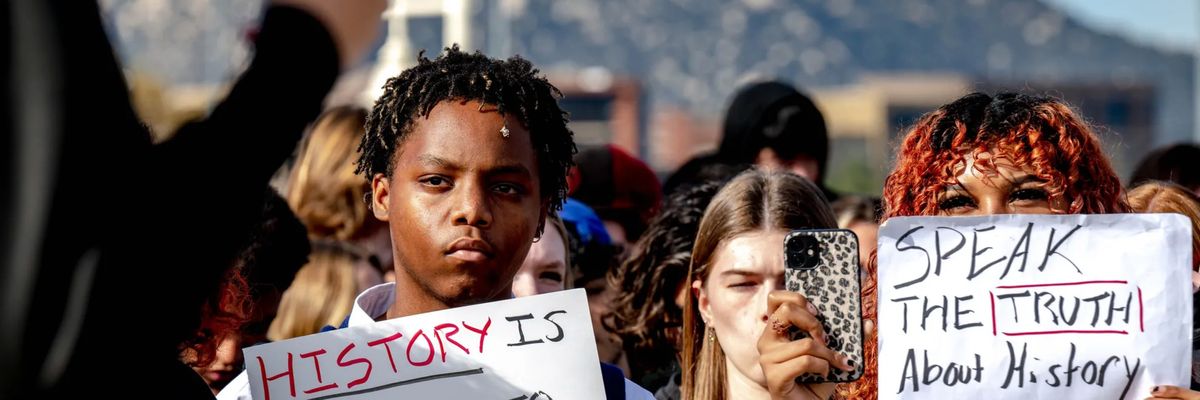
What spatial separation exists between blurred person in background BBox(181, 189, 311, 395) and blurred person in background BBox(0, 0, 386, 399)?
1235 millimetres

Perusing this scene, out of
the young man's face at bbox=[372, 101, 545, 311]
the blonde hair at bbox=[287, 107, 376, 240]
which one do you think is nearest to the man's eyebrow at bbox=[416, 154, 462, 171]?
the young man's face at bbox=[372, 101, 545, 311]

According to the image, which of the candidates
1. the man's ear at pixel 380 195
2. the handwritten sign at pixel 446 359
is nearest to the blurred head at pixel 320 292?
the man's ear at pixel 380 195

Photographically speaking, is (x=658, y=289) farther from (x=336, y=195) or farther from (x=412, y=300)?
(x=412, y=300)

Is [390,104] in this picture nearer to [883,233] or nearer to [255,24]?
[883,233]

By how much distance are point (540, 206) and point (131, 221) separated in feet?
4.87

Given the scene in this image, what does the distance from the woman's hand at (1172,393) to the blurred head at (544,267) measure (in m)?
2.01

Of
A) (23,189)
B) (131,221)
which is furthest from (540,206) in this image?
(23,189)

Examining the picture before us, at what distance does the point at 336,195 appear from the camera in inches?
222

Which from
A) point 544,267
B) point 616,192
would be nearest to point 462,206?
point 544,267

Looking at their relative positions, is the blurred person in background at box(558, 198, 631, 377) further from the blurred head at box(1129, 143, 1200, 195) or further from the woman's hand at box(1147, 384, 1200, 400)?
the woman's hand at box(1147, 384, 1200, 400)

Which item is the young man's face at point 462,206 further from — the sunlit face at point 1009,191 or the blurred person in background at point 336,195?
the blurred person in background at point 336,195

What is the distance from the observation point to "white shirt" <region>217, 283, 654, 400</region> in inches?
130

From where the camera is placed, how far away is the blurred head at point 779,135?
6633mm

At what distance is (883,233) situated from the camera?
3.21 meters
